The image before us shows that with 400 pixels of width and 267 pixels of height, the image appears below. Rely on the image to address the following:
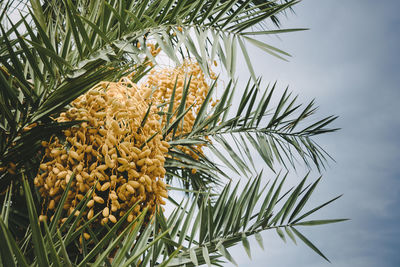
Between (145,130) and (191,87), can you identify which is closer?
(145,130)

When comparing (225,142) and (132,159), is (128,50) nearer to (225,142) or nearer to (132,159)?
(132,159)

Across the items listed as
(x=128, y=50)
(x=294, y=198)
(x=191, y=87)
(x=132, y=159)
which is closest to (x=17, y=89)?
(x=128, y=50)

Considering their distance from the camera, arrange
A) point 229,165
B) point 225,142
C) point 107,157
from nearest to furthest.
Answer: point 107,157
point 229,165
point 225,142

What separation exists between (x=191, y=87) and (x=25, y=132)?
0.91m

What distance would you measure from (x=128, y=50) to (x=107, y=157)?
1.40ft

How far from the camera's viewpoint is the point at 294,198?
1715 millimetres

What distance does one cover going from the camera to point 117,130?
4.43 feet

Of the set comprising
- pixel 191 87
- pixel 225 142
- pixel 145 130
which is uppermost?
pixel 191 87

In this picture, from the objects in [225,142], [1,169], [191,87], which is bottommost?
[1,169]

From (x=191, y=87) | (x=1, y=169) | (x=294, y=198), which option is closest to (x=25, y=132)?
(x=1, y=169)

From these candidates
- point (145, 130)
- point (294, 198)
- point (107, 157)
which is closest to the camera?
point (107, 157)

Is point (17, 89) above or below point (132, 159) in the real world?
above

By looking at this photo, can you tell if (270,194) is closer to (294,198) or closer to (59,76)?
(294,198)

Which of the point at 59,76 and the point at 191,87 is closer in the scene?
the point at 59,76
